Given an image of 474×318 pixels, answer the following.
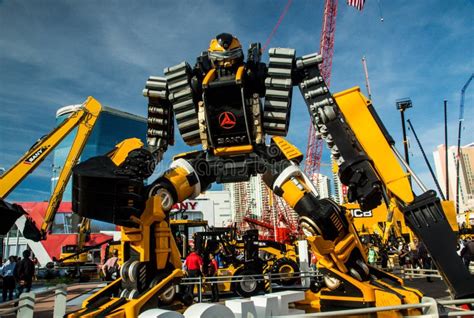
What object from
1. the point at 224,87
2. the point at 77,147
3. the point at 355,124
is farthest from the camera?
the point at 77,147

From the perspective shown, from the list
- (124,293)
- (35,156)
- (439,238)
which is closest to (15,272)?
(35,156)

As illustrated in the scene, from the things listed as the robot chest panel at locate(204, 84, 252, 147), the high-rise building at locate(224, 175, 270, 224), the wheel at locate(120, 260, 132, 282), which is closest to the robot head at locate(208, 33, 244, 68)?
the robot chest panel at locate(204, 84, 252, 147)

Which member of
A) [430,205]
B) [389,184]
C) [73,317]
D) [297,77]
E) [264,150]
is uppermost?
[297,77]

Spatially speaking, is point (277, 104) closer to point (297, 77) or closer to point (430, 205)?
point (297, 77)

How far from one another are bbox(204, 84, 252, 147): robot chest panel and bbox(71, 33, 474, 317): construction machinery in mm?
17

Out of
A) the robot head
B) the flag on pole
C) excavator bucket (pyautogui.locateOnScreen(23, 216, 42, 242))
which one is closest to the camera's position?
the robot head

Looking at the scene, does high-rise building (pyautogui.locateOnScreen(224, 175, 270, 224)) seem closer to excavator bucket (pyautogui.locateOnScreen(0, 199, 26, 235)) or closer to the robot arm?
the robot arm

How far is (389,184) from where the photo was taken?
4.88m

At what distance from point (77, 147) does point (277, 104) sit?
1181cm

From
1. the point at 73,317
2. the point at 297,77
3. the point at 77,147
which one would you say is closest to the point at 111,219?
the point at 73,317

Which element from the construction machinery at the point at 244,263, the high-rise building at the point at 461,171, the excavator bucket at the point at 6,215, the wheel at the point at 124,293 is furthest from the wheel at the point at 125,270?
the high-rise building at the point at 461,171

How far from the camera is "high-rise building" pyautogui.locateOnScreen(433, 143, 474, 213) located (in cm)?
7319

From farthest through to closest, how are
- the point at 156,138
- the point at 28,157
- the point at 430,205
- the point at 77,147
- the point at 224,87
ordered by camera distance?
the point at 77,147 < the point at 28,157 < the point at 156,138 < the point at 224,87 < the point at 430,205

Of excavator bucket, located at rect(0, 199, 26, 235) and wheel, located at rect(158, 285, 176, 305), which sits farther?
wheel, located at rect(158, 285, 176, 305)
